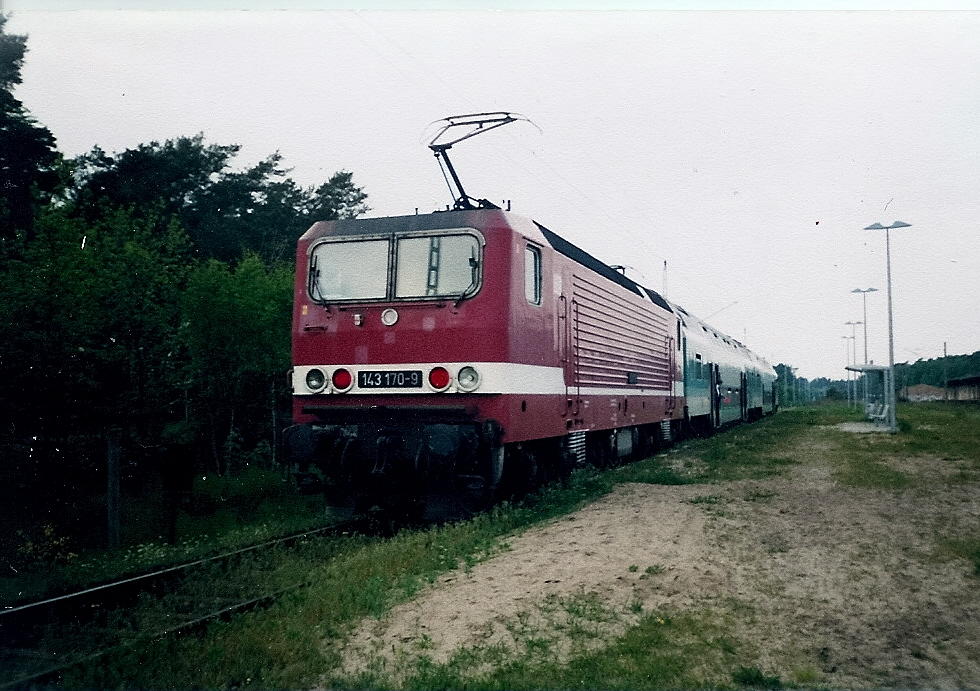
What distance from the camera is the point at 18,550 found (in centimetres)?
962

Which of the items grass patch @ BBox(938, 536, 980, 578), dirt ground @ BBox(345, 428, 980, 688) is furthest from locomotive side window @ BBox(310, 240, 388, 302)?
grass patch @ BBox(938, 536, 980, 578)

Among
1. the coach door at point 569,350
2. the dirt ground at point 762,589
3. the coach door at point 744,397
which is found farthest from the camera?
the coach door at point 744,397

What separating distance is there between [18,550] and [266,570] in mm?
3708

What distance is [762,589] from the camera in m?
6.31

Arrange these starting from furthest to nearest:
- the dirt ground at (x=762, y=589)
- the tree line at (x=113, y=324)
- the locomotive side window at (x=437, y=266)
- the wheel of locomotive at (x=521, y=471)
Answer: the wheel of locomotive at (x=521, y=471) < the tree line at (x=113, y=324) < the locomotive side window at (x=437, y=266) < the dirt ground at (x=762, y=589)

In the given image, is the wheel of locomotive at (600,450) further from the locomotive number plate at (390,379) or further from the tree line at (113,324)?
the tree line at (113,324)

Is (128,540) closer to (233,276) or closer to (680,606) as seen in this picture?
(233,276)

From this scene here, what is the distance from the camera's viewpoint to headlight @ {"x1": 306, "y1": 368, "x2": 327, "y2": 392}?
938cm

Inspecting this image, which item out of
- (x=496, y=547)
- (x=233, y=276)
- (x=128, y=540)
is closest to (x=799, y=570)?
(x=496, y=547)

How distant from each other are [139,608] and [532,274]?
18.0 ft

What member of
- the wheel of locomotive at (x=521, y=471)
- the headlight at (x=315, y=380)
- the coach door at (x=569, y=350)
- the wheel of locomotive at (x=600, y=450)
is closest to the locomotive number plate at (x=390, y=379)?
the headlight at (x=315, y=380)

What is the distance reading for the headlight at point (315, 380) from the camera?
938 cm

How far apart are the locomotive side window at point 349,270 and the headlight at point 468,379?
1344 mm

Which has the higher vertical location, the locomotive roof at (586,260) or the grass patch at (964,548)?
the locomotive roof at (586,260)
